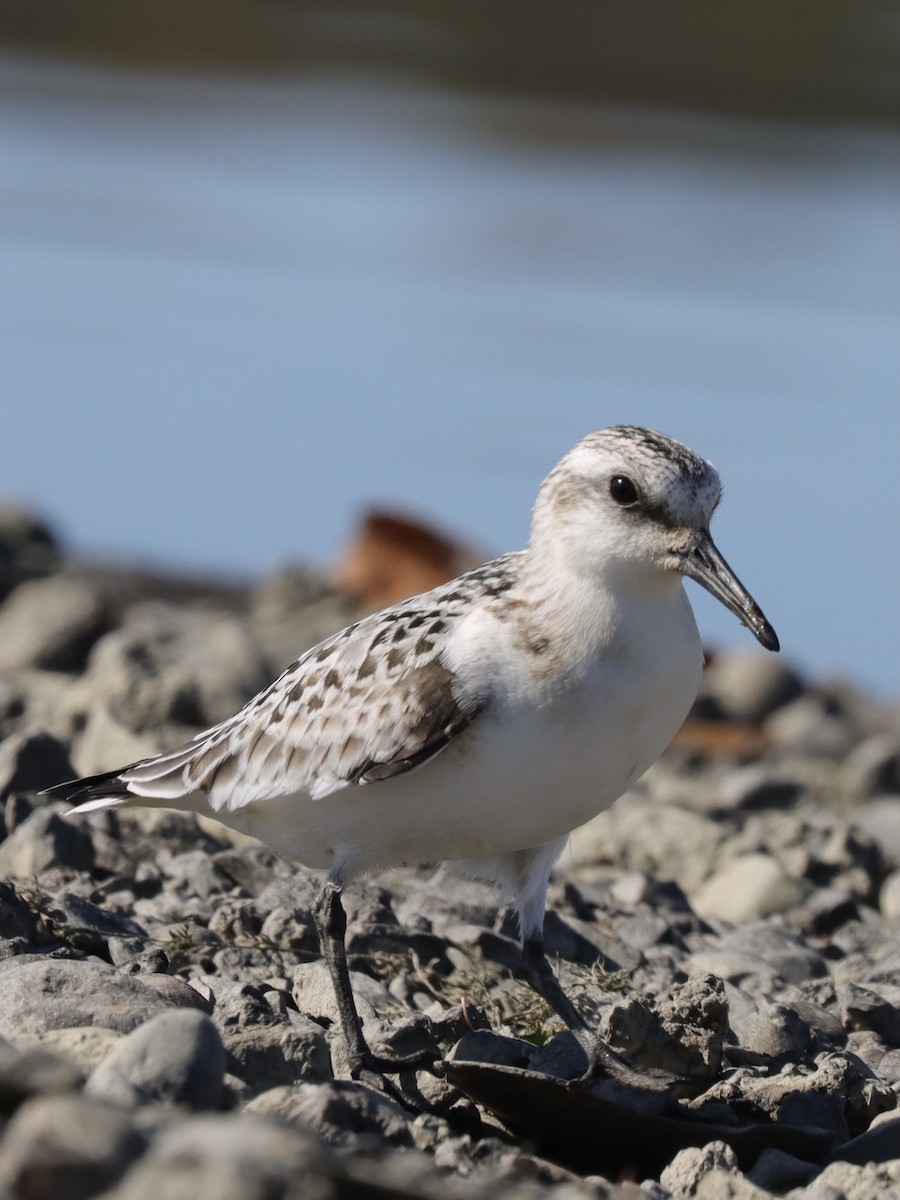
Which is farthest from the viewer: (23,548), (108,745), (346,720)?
(23,548)

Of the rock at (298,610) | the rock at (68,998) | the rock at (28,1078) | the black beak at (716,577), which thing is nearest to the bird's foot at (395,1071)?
the rock at (68,998)

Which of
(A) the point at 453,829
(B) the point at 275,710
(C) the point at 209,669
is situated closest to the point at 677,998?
(A) the point at 453,829

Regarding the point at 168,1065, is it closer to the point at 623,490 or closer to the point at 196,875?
the point at 623,490

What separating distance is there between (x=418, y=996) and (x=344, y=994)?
762mm

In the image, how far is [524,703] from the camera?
236 inches

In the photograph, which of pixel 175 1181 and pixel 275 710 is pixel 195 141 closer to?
pixel 275 710

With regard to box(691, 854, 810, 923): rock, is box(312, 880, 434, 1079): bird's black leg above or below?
above

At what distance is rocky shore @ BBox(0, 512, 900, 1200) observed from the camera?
13.7ft

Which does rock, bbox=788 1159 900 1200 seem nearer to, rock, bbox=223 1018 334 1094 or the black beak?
rock, bbox=223 1018 334 1094

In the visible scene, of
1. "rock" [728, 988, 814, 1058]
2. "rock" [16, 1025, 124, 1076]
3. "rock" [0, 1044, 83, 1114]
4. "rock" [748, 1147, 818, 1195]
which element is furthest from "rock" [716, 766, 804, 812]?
"rock" [0, 1044, 83, 1114]

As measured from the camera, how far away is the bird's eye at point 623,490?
20.7ft

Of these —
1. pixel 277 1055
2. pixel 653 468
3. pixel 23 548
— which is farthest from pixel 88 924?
pixel 23 548

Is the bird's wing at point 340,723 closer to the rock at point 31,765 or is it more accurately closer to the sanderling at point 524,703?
the sanderling at point 524,703

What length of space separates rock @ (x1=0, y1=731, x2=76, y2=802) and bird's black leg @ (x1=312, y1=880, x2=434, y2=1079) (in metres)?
2.06
